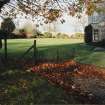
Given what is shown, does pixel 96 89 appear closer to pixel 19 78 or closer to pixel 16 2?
pixel 19 78

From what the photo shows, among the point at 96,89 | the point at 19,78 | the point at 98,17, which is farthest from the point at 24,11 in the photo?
the point at 98,17

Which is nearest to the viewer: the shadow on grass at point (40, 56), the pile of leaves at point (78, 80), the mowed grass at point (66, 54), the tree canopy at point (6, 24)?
the pile of leaves at point (78, 80)

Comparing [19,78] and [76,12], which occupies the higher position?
[76,12]

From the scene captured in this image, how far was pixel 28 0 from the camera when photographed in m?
20.0

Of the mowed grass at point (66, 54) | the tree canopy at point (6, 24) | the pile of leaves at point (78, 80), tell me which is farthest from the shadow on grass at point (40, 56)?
the tree canopy at point (6, 24)

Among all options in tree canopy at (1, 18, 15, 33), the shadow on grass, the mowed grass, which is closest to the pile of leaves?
the shadow on grass

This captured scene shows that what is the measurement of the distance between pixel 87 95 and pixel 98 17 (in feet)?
158

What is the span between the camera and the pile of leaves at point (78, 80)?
14.8 m

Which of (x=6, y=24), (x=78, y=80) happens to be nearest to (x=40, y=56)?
(x=78, y=80)

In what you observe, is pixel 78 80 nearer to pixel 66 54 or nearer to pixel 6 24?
pixel 66 54

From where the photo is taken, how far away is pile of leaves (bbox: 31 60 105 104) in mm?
14766

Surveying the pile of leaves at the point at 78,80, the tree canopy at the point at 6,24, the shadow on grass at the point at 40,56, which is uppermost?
the tree canopy at the point at 6,24

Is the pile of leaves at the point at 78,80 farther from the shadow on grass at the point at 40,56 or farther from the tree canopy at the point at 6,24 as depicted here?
the tree canopy at the point at 6,24

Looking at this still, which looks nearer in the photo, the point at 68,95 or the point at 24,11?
the point at 68,95
